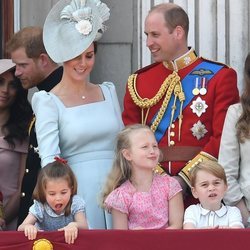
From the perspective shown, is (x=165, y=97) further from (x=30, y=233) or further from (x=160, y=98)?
(x=30, y=233)

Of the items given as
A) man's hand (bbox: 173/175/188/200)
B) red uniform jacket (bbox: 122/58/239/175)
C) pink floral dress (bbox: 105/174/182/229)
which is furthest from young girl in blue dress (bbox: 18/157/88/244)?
red uniform jacket (bbox: 122/58/239/175)

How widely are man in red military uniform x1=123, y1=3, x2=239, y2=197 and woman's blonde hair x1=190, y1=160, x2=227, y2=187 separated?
0.99 feet

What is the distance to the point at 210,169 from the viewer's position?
6.68 meters

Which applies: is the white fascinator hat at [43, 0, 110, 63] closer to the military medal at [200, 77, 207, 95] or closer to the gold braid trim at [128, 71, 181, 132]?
the gold braid trim at [128, 71, 181, 132]

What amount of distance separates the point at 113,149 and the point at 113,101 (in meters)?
0.27

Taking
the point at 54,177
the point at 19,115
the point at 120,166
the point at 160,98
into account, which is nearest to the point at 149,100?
the point at 160,98

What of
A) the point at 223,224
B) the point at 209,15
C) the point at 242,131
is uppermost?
the point at 209,15

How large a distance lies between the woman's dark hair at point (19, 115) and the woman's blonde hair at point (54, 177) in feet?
3.22

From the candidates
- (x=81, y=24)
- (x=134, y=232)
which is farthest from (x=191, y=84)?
(x=134, y=232)

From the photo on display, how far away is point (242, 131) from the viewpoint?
6926 millimetres

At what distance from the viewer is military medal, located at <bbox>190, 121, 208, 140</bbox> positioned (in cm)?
720

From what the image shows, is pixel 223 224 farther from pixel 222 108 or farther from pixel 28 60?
pixel 28 60

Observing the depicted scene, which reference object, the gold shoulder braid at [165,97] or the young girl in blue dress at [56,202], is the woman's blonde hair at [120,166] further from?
the gold shoulder braid at [165,97]

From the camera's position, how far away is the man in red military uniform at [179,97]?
23.6ft
